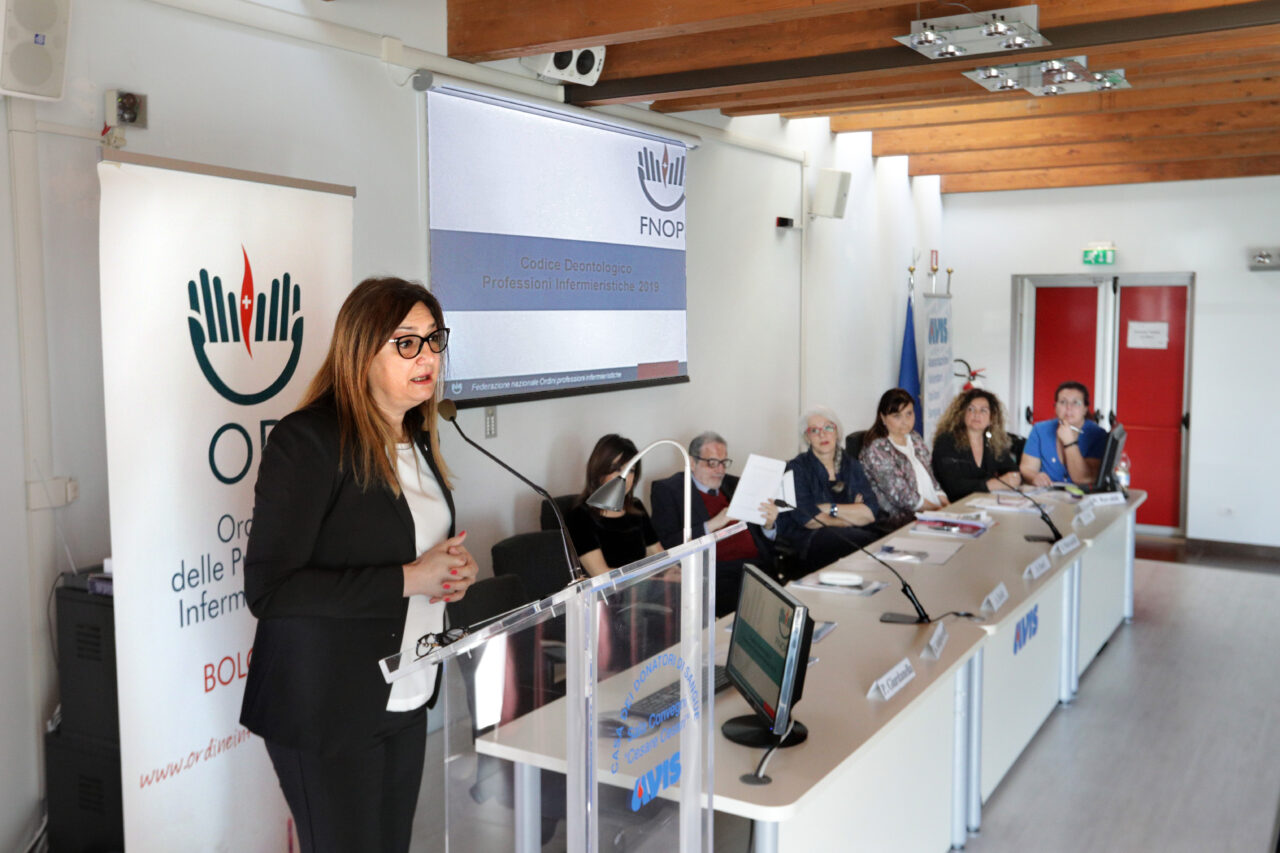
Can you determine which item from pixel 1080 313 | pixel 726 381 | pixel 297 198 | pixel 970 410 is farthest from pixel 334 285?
pixel 1080 313

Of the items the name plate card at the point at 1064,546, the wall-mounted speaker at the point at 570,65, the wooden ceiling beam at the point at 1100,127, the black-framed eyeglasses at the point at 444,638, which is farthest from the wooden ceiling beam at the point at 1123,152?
the black-framed eyeglasses at the point at 444,638

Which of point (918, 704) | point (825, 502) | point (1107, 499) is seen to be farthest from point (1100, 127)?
point (918, 704)

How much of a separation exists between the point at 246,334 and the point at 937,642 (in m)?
2.07

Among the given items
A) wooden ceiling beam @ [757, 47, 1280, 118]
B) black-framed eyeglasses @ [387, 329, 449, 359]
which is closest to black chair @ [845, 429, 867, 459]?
wooden ceiling beam @ [757, 47, 1280, 118]

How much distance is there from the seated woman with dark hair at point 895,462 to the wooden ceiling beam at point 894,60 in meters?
1.63

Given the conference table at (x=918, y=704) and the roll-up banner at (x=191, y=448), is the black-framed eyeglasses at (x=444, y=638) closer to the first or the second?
the conference table at (x=918, y=704)

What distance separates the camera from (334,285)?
328 cm

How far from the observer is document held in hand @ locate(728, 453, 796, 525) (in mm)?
4203

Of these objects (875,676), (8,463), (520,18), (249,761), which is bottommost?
(249,761)

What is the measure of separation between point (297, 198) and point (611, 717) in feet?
6.54

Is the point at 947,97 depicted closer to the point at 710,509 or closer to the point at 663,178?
the point at 663,178

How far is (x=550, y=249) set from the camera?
191 inches

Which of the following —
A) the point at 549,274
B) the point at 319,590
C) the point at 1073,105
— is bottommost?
the point at 319,590

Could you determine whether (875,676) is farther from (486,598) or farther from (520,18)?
(520,18)
